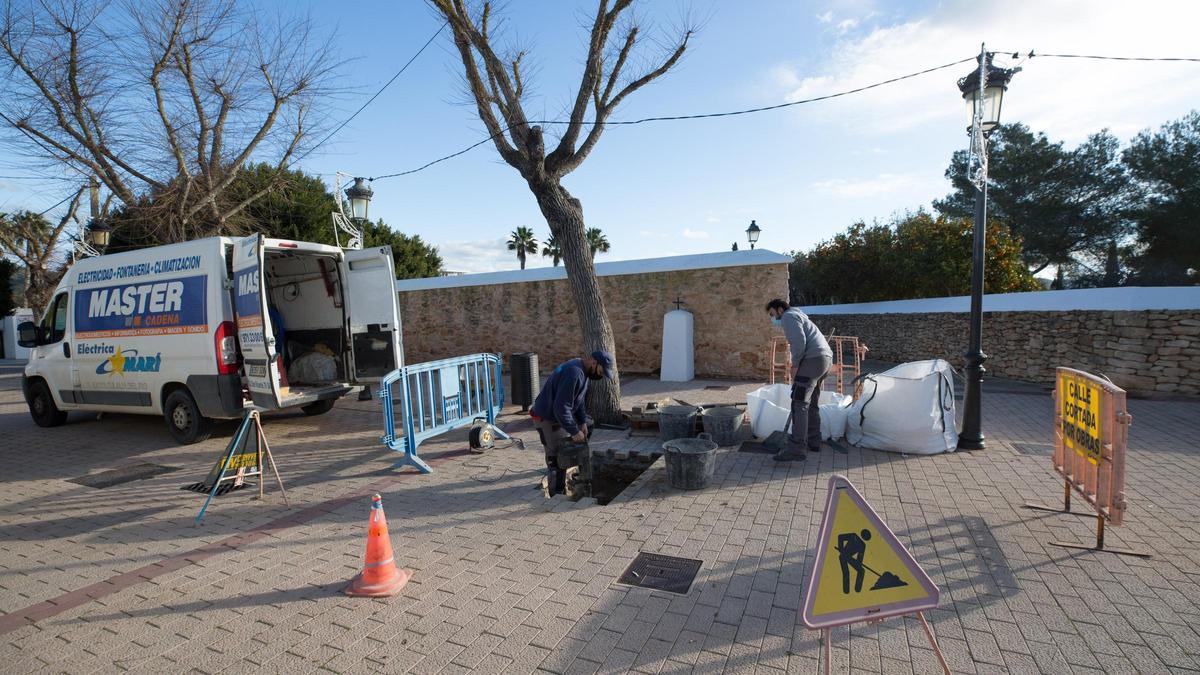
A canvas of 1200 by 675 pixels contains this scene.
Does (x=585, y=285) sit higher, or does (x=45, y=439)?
(x=585, y=285)

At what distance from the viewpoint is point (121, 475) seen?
6324 mm

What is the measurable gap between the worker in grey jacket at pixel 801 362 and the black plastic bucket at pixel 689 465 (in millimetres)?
1184

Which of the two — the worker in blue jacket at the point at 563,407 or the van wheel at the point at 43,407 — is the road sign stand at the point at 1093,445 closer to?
the worker in blue jacket at the point at 563,407

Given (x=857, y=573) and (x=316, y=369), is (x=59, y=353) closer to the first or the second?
(x=316, y=369)

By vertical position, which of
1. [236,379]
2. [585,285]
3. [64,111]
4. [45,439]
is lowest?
[45,439]

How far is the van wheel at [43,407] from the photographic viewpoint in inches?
358

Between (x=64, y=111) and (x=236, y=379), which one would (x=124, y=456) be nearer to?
(x=236, y=379)

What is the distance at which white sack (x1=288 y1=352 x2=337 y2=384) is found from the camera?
8570 millimetres

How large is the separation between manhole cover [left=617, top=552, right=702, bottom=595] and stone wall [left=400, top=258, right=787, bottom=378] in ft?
28.9

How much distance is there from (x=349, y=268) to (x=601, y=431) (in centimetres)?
451

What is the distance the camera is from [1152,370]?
9586mm

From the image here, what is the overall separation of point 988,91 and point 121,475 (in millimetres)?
10904

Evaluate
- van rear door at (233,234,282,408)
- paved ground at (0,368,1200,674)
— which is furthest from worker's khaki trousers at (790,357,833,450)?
van rear door at (233,234,282,408)

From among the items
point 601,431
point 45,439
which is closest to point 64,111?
point 45,439
